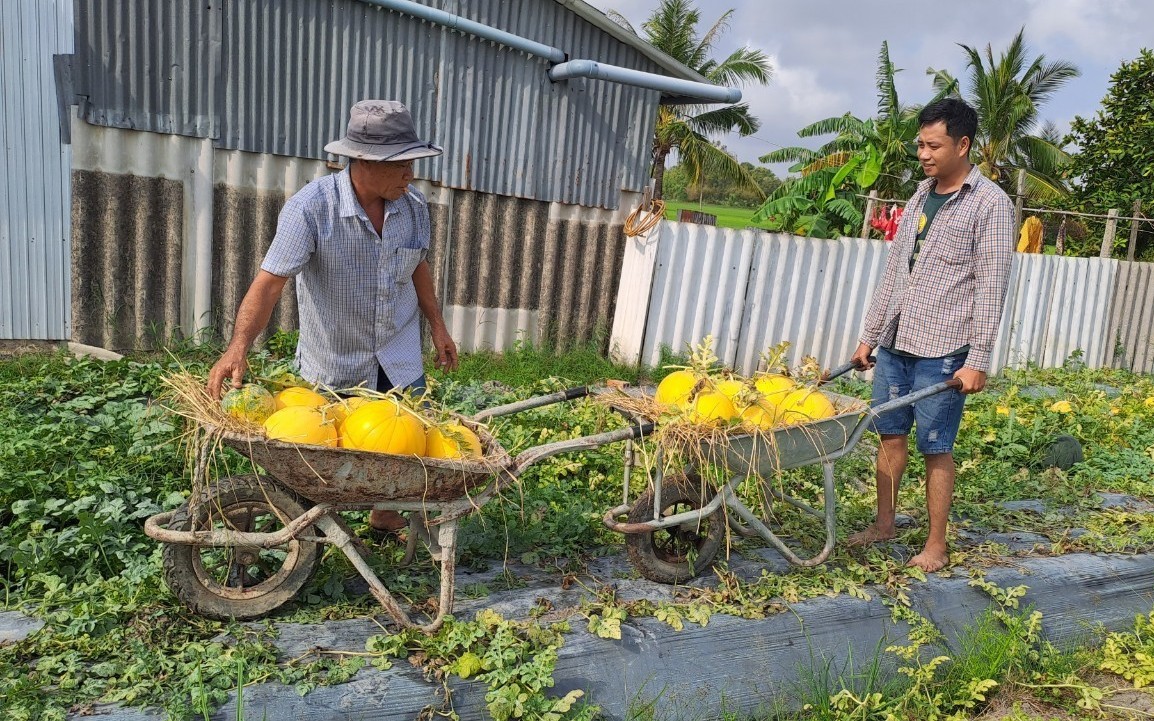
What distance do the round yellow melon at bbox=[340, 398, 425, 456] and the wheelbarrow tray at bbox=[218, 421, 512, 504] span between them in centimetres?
6

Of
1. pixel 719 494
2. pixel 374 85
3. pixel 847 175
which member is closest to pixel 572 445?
pixel 719 494

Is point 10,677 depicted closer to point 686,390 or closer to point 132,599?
point 132,599

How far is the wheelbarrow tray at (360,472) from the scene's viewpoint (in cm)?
280

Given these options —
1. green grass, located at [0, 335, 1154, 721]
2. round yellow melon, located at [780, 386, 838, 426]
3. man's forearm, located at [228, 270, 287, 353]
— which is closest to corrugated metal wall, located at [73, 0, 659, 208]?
green grass, located at [0, 335, 1154, 721]

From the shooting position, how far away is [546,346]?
28.1 ft

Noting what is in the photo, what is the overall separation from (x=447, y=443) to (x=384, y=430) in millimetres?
279

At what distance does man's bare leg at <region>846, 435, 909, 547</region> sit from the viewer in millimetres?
4383

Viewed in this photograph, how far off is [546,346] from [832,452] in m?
4.99

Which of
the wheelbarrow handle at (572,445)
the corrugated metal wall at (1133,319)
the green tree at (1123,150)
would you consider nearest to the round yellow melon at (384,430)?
the wheelbarrow handle at (572,445)

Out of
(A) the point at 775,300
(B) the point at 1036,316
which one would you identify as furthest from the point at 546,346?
(B) the point at 1036,316

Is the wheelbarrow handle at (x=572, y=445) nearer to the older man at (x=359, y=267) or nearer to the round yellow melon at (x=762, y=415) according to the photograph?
the round yellow melon at (x=762, y=415)

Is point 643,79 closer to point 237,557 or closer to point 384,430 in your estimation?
point 384,430

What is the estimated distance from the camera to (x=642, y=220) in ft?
28.4

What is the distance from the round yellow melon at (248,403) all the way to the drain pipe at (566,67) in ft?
17.1
